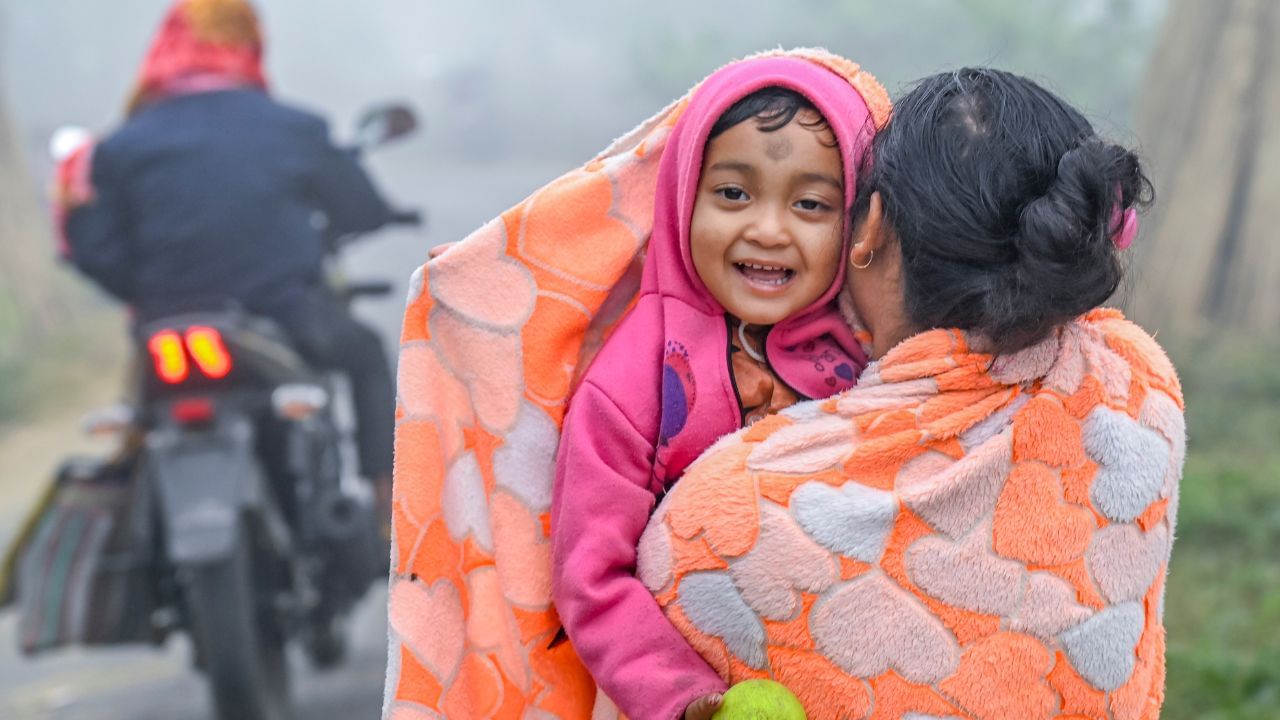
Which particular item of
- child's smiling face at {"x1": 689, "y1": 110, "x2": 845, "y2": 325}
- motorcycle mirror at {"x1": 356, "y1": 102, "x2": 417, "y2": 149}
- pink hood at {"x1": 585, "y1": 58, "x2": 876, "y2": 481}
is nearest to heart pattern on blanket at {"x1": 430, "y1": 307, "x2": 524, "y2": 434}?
pink hood at {"x1": 585, "y1": 58, "x2": 876, "y2": 481}

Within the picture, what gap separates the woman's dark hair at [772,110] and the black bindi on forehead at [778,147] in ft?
0.04

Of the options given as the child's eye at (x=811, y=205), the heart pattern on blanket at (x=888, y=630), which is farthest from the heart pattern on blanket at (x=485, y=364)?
the heart pattern on blanket at (x=888, y=630)

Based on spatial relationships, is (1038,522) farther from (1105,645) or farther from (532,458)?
(532,458)

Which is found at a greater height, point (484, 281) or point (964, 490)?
point (484, 281)

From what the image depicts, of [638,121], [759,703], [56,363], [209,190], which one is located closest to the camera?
[759,703]

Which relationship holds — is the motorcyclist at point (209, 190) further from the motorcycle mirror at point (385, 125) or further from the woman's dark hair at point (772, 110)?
the woman's dark hair at point (772, 110)

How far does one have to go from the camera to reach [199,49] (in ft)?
14.9

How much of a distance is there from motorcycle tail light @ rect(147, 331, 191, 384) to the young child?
8.32ft

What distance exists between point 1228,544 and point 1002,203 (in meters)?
4.27

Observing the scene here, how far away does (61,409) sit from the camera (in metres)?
10.2

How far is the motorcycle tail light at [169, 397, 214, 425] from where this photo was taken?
4.02 m

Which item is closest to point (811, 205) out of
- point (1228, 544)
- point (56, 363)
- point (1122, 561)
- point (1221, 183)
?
point (1122, 561)

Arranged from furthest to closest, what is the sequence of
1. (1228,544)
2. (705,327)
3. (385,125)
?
(1228,544) < (385,125) < (705,327)

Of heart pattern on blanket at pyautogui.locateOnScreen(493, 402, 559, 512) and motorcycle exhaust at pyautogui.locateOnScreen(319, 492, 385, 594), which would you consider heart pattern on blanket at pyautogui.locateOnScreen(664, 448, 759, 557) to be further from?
motorcycle exhaust at pyautogui.locateOnScreen(319, 492, 385, 594)
